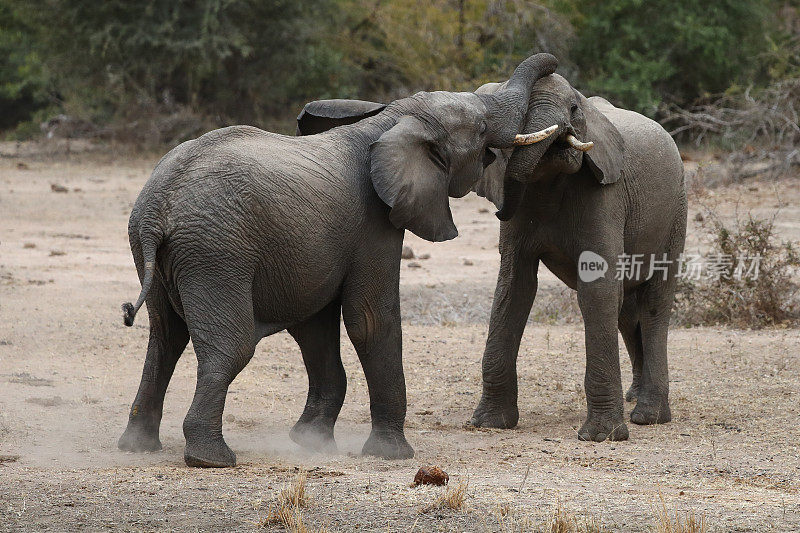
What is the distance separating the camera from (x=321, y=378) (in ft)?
21.9

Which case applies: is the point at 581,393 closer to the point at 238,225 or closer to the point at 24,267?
the point at 238,225

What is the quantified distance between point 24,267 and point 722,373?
22.4 feet

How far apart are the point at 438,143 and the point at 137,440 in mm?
2218

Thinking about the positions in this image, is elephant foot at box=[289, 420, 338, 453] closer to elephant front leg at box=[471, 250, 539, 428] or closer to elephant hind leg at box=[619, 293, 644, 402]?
elephant front leg at box=[471, 250, 539, 428]

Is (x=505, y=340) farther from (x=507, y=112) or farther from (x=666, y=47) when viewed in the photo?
(x=666, y=47)

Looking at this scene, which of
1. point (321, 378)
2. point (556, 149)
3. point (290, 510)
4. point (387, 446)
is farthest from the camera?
point (321, 378)

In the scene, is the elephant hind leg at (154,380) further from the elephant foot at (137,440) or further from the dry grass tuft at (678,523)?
the dry grass tuft at (678,523)

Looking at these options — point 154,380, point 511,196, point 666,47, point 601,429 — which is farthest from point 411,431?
point 666,47

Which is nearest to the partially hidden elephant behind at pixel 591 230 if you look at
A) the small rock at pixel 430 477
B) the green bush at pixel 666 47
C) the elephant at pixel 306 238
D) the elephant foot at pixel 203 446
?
the elephant at pixel 306 238

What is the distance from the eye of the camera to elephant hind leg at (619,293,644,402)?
→ 26.6ft

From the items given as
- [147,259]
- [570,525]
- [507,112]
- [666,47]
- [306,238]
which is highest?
[666,47]

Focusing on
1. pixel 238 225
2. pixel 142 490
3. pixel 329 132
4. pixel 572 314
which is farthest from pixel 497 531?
pixel 572 314

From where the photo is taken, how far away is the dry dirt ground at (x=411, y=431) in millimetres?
4828

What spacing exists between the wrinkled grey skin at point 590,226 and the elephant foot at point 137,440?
2.19 meters
